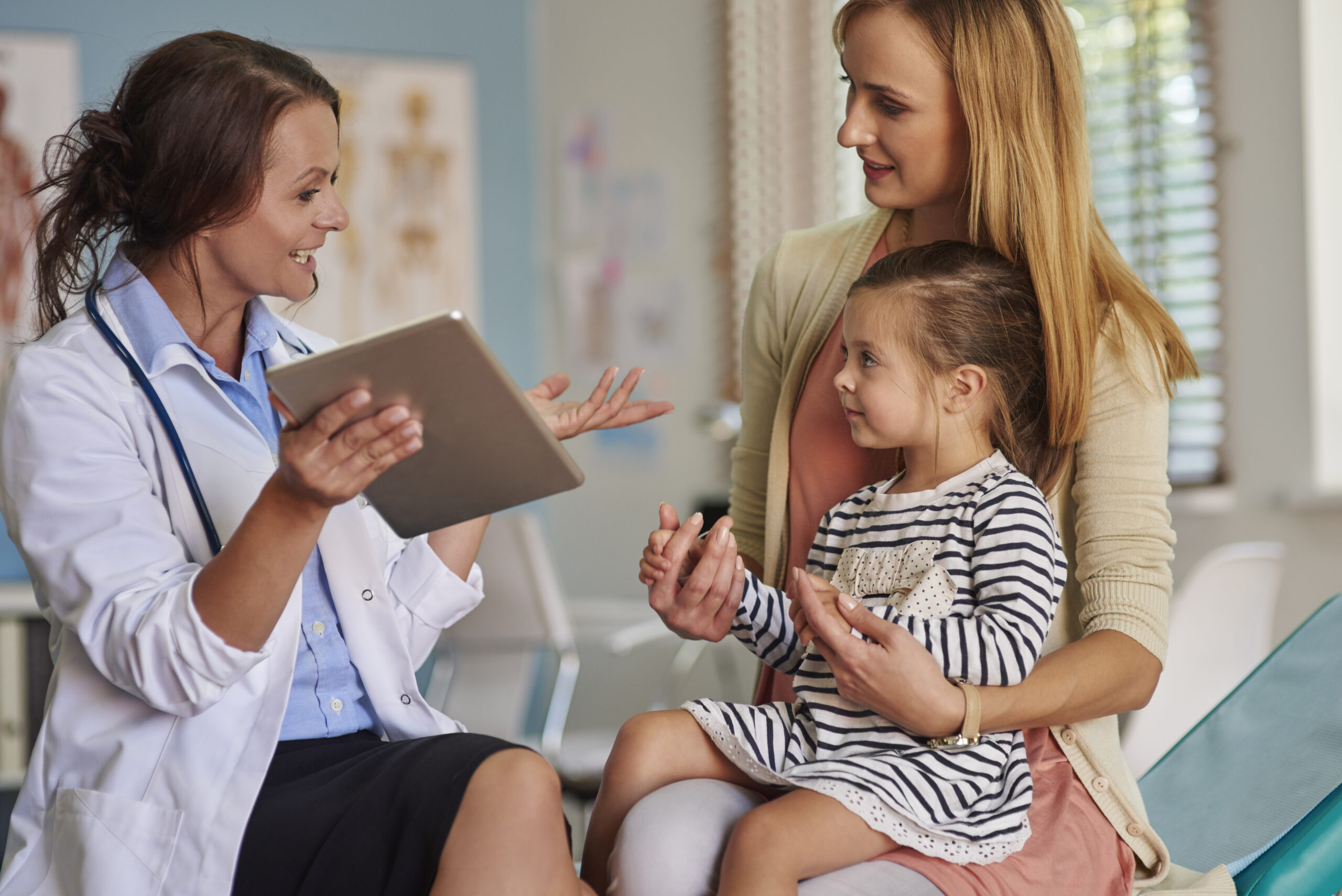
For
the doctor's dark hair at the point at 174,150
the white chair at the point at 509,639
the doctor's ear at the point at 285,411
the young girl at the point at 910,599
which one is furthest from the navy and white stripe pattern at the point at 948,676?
the white chair at the point at 509,639

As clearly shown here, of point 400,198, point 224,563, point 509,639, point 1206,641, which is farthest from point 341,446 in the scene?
point 400,198

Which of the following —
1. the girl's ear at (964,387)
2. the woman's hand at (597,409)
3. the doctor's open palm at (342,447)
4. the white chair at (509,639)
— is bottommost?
the white chair at (509,639)

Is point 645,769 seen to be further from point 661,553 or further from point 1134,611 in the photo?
point 1134,611

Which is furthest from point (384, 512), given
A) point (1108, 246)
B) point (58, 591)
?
point (1108, 246)

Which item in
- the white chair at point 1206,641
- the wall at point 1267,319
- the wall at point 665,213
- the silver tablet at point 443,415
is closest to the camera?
the silver tablet at point 443,415

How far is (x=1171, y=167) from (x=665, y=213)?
175 centimetres

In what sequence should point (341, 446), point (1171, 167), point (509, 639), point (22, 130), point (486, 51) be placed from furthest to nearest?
point (486, 51) < point (22, 130) < point (509, 639) < point (1171, 167) < point (341, 446)

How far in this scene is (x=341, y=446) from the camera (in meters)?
0.98

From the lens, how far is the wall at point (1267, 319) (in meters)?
2.93

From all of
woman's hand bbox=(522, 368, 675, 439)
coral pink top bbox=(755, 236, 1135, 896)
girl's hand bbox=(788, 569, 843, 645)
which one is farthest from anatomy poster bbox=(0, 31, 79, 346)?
girl's hand bbox=(788, 569, 843, 645)

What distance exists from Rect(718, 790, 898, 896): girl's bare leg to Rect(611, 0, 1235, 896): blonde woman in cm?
3

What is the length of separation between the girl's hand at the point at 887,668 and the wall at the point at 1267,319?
214cm

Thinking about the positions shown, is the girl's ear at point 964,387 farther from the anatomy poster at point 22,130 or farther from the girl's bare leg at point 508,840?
the anatomy poster at point 22,130

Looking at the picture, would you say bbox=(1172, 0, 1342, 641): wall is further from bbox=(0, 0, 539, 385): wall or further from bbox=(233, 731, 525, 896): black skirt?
bbox=(233, 731, 525, 896): black skirt
